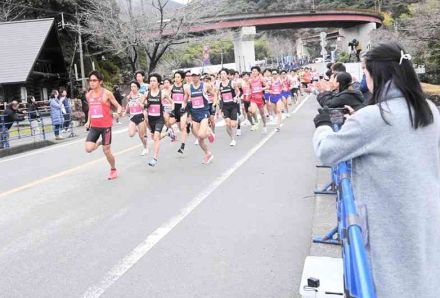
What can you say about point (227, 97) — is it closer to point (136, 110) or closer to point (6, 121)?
point (136, 110)

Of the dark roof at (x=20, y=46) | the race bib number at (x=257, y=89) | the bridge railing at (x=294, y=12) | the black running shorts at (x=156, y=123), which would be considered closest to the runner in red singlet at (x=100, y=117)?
the black running shorts at (x=156, y=123)

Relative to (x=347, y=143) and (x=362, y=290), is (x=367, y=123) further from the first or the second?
(x=362, y=290)

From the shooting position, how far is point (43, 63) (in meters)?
30.7

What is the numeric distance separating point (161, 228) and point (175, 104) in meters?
7.31

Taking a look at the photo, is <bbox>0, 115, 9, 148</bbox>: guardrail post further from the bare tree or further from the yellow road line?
the bare tree

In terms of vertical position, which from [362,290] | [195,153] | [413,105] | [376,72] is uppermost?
[376,72]

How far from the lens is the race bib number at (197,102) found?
10.4 meters

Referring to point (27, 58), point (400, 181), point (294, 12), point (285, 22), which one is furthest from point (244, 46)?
point (400, 181)

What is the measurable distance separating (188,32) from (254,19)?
28149 mm

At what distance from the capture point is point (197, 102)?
34.3ft

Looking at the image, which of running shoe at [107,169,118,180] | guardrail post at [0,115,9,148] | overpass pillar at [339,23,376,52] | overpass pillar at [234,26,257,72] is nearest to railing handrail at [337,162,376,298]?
running shoe at [107,169,118,180]

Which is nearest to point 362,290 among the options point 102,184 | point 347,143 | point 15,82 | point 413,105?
point 347,143

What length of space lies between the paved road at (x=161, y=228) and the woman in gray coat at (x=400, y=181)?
2013 millimetres

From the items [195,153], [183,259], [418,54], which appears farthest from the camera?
[418,54]
